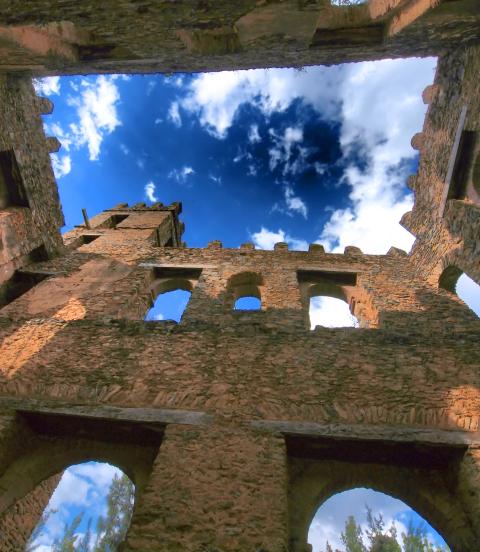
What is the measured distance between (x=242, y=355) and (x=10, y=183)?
6.97 meters

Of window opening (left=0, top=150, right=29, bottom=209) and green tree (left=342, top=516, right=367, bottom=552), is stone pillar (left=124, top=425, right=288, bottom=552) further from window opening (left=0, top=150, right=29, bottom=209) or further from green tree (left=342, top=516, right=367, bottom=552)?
green tree (left=342, top=516, right=367, bottom=552)

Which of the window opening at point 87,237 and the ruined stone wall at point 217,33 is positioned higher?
the window opening at point 87,237

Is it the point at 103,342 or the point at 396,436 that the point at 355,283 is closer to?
the point at 396,436

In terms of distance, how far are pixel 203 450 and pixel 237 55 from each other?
6273mm

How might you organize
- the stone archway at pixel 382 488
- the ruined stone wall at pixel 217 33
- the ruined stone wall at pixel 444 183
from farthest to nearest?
the ruined stone wall at pixel 444 183 → the ruined stone wall at pixel 217 33 → the stone archway at pixel 382 488

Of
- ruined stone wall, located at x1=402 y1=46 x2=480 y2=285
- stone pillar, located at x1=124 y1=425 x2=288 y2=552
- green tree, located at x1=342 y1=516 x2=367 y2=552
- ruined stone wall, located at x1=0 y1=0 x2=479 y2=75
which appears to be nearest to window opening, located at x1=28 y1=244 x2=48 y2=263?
ruined stone wall, located at x1=0 y1=0 x2=479 y2=75

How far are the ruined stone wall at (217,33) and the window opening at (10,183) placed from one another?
6.50ft

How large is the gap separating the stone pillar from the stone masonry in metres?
0.02

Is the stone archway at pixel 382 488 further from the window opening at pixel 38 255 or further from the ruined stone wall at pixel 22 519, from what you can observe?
the window opening at pixel 38 255

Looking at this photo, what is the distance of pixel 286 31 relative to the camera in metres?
6.02

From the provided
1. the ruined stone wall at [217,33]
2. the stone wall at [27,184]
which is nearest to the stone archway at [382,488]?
the ruined stone wall at [217,33]

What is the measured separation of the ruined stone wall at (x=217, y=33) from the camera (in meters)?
5.39

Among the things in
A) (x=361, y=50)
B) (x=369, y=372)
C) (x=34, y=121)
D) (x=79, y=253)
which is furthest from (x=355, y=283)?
(x=34, y=121)

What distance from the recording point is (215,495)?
4.02m
